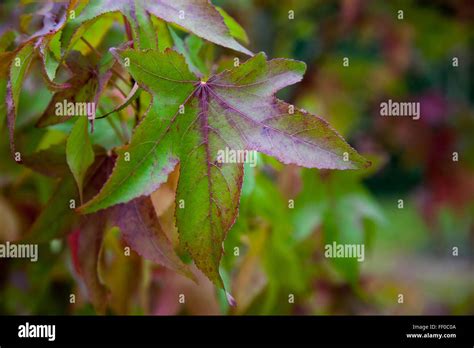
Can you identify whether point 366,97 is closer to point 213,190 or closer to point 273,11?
point 273,11

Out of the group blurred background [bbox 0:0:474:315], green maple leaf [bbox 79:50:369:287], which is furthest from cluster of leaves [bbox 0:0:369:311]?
blurred background [bbox 0:0:474:315]

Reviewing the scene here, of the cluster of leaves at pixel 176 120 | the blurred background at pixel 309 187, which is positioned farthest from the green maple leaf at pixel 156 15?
the blurred background at pixel 309 187

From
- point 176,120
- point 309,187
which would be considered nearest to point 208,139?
point 176,120

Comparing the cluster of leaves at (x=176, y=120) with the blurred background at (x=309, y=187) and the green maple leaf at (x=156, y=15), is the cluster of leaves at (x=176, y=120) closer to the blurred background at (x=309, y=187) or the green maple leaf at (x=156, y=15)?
the green maple leaf at (x=156, y=15)

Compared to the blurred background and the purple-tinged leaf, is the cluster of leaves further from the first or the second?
the blurred background
